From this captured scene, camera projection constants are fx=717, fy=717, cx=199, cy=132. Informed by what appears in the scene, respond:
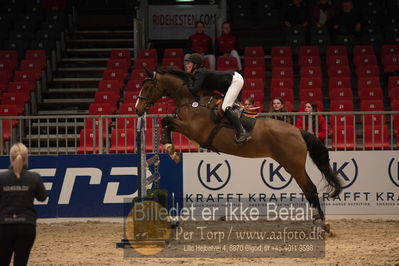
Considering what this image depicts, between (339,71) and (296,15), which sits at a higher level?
(296,15)

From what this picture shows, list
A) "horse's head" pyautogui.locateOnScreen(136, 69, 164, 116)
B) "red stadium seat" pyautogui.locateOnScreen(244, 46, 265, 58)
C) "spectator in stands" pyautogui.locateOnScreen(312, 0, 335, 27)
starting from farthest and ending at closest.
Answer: "spectator in stands" pyautogui.locateOnScreen(312, 0, 335, 27) < "red stadium seat" pyautogui.locateOnScreen(244, 46, 265, 58) < "horse's head" pyautogui.locateOnScreen(136, 69, 164, 116)

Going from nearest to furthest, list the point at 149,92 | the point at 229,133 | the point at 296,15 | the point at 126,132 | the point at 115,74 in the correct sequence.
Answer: the point at 229,133, the point at 149,92, the point at 126,132, the point at 115,74, the point at 296,15

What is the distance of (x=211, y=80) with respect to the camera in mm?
10258

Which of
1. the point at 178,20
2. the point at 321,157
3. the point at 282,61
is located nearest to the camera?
the point at 321,157

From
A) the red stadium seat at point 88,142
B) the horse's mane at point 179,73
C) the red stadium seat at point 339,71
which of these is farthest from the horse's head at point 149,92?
the red stadium seat at point 339,71

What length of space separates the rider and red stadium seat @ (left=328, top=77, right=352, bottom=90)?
5.30 metres

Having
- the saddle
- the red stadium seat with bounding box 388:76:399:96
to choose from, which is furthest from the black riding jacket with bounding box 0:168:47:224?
the red stadium seat with bounding box 388:76:399:96

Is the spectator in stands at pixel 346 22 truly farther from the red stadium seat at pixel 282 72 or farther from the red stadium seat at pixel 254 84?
the red stadium seat at pixel 254 84

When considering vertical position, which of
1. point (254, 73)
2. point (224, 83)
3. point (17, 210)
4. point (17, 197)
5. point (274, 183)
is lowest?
point (274, 183)

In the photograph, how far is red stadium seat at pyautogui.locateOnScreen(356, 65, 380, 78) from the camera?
15656mm

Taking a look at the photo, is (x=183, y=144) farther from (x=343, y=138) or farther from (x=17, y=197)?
(x=17, y=197)

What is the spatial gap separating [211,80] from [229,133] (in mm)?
801

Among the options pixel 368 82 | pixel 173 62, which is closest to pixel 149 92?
pixel 173 62

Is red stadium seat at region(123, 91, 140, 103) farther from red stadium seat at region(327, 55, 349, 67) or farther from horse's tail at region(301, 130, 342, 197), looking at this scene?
horse's tail at region(301, 130, 342, 197)
